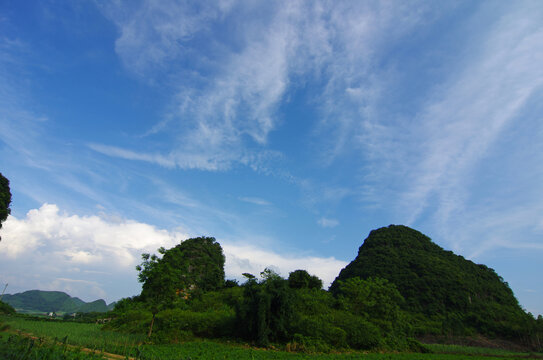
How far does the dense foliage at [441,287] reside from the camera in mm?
56844

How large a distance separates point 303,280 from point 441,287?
122 feet

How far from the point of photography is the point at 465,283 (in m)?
69.2

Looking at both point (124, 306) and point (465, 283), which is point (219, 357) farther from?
point (465, 283)

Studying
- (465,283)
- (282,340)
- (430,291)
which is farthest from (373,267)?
(282,340)

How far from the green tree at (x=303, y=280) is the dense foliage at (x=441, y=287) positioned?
26.4 ft

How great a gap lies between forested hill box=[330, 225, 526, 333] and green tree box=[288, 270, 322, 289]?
190 inches

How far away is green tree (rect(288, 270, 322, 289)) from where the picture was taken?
55938 mm

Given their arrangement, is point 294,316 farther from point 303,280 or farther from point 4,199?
point 4,199

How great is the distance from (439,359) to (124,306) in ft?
89.4

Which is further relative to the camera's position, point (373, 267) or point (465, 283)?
point (373, 267)

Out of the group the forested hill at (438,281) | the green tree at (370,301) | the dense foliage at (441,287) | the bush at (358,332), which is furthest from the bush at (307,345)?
the forested hill at (438,281)

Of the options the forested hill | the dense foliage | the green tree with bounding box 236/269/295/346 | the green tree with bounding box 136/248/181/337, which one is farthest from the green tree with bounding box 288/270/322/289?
the green tree with bounding box 136/248/181/337

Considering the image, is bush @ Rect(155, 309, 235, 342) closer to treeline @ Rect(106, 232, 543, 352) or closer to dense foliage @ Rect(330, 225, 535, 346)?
treeline @ Rect(106, 232, 543, 352)

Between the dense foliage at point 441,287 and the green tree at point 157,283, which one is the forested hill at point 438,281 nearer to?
the dense foliage at point 441,287
